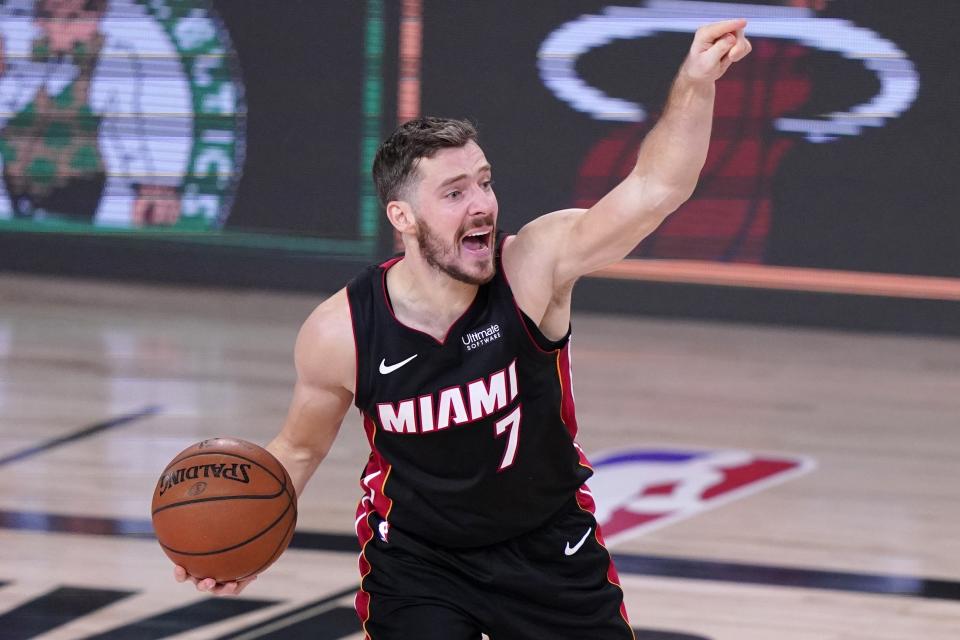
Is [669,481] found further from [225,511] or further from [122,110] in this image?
[122,110]

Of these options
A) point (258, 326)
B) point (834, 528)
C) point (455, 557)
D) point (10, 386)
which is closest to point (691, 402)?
point (834, 528)

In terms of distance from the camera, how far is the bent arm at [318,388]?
311 centimetres

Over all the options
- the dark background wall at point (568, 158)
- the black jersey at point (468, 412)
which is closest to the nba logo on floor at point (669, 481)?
the black jersey at point (468, 412)

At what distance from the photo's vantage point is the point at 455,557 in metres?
3.13

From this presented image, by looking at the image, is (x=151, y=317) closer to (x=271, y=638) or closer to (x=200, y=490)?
(x=271, y=638)

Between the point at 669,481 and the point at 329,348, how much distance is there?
2971mm

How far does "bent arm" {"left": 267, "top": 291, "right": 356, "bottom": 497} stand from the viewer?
3.11m

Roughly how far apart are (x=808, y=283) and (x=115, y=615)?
17.4 ft

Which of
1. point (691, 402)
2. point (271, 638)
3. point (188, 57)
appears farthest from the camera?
point (188, 57)

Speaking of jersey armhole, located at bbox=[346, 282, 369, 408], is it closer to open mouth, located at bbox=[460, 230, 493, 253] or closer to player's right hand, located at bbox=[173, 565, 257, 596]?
open mouth, located at bbox=[460, 230, 493, 253]

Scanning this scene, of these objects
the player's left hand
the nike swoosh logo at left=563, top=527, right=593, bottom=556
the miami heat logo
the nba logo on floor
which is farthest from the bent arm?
the miami heat logo

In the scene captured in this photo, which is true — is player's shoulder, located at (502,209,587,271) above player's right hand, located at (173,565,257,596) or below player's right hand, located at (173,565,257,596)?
above

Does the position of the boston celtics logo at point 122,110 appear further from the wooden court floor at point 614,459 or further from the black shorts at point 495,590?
the black shorts at point 495,590

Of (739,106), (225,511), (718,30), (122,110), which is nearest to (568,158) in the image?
(739,106)
